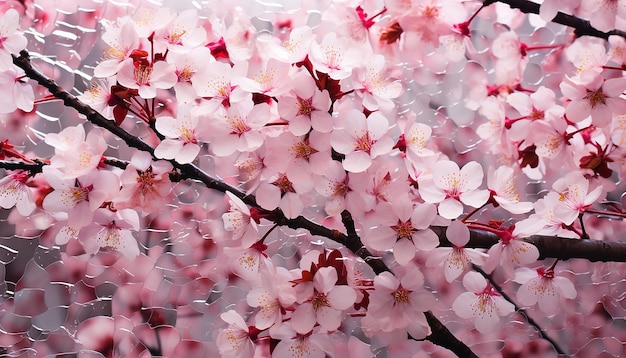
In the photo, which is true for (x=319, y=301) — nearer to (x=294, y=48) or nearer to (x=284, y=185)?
(x=284, y=185)

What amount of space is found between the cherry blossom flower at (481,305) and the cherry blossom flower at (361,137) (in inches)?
7.4

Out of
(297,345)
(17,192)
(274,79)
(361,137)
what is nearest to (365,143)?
(361,137)

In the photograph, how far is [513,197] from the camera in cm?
67

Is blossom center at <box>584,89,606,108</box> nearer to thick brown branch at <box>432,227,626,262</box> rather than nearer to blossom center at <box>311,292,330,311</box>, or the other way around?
thick brown branch at <box>432,227,626,262</box>

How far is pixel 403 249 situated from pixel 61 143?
0.35 metres

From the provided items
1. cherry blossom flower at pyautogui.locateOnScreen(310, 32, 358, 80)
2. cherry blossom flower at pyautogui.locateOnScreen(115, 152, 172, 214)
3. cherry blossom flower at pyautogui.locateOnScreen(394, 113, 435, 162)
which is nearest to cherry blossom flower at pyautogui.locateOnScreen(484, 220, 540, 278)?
cherry blossom flower at pyautogui.locateOnScreen(394, 113, 435, 162)

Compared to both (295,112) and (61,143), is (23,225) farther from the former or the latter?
(295,112)

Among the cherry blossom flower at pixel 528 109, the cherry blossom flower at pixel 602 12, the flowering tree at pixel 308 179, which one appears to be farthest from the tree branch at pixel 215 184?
the cherry blossom flower at pixel 602 12

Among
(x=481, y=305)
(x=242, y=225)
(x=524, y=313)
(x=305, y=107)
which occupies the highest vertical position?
(x=305, y=107)

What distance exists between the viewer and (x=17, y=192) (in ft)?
2.15

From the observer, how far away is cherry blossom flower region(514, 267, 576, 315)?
71 centimetres

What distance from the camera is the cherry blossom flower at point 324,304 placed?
622mm

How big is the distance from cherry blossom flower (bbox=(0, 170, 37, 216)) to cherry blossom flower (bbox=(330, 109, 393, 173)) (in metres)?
0.32

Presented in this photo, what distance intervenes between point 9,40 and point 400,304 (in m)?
0.46
